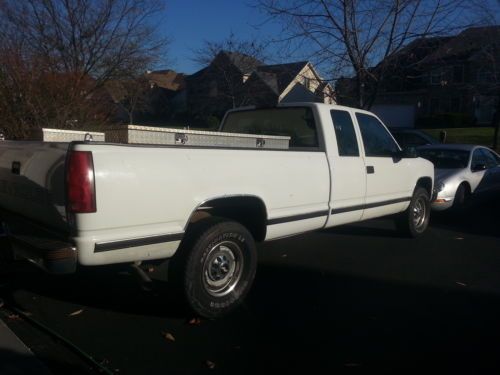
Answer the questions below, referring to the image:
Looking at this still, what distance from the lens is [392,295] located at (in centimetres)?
475

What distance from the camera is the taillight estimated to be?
318cm

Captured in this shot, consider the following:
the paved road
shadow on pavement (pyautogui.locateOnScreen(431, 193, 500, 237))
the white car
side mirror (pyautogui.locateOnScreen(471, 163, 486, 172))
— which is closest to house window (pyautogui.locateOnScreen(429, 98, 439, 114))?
the white car

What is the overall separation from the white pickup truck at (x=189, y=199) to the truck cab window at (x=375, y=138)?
0.16m

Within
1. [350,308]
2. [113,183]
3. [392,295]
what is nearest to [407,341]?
[350,308]

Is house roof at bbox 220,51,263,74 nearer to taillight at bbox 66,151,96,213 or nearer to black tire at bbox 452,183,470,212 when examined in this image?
black tire at bbox 452,183,470,212

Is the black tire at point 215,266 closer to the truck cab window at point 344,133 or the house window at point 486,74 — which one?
the truck cab window at point 344,133

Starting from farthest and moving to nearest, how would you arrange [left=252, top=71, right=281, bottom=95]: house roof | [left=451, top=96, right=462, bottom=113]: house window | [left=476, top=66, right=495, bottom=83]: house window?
1. [left=451, top=96, right=462, bottom=113]: house window
2. [left=252, top=71, right=281, bottom=95]: house roof
3. [left=476, top=66, right=495, bottom=83]: house window

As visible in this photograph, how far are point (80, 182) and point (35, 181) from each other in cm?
61

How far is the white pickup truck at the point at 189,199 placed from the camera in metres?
3.27

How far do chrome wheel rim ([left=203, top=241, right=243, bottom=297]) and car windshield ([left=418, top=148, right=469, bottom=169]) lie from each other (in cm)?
649

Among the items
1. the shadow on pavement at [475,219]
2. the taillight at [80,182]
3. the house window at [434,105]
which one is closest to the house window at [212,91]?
the shadow on pavement at [475,219]

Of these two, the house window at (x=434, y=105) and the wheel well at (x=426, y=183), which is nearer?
the wheel well at (x=426, y=183)

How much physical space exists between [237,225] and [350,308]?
4.19 feet

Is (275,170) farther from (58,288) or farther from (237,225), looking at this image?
(58,288)
